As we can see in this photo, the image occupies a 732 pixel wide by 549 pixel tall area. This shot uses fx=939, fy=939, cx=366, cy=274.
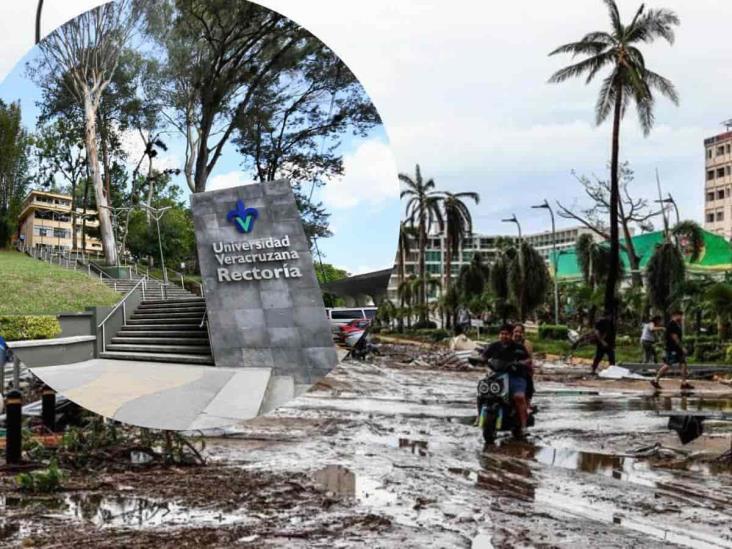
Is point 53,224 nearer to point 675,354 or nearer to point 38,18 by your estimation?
point 38,18

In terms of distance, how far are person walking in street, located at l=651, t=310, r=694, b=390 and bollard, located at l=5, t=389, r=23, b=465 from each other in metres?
8.49

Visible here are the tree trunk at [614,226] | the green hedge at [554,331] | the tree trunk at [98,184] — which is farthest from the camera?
the tree trunk at [614,226]

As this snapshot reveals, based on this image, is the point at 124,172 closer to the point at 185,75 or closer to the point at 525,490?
the point at 185,75

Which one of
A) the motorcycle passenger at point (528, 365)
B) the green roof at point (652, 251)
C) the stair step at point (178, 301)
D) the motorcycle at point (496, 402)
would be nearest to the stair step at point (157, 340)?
the stair step at point (178, 301)

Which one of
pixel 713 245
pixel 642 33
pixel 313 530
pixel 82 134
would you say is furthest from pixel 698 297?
pixel 82 134

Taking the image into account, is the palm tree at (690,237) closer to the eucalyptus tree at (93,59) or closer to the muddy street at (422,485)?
the muddy street at (422,485)

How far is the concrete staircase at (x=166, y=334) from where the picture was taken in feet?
20.9

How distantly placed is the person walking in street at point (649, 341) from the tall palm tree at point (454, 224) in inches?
125

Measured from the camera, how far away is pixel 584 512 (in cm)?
693

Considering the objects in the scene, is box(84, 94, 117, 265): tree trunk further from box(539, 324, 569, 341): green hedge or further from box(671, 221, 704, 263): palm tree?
box(671, 221, 704, 263): palm tree

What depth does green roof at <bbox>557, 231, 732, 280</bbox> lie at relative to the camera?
13461 millimetres

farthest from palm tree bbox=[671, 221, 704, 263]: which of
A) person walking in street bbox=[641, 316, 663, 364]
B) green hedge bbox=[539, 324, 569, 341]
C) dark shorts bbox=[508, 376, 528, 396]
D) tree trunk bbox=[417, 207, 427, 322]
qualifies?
dark shorts bbox=[508, 376, 528, 396]

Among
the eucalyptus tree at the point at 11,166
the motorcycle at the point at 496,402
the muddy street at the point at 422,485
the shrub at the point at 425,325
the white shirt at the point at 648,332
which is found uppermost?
the eucalyptus tree at the point at 11,166

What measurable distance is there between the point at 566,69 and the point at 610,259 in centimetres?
284
